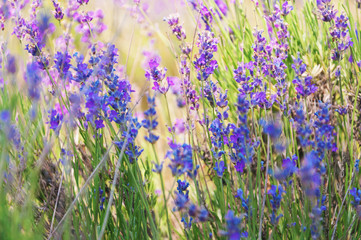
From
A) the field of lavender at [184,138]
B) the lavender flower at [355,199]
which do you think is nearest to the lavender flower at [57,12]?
the field of lavender at [184,138]

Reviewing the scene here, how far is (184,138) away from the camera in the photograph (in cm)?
137

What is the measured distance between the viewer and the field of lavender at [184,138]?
3.21ft

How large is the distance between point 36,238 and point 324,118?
0.80 m

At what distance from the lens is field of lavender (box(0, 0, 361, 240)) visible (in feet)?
3.21

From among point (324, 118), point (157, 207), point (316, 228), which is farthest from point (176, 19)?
point (157, 207)

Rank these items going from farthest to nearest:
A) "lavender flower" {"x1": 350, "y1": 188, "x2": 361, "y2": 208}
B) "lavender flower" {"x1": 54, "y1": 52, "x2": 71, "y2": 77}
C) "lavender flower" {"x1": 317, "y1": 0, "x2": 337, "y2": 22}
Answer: "lavender flower" {"x1": 317, "y1": 0, "x2": 337, "y2": 22} < "lavender flower" {"x1": 54, "y1": 52, "x2": 71, "y2": 77} < "lavender flower" {"x1": 350, "y1": 188, "x2": 361, "y2": 208}

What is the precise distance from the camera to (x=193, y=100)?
1500 mm

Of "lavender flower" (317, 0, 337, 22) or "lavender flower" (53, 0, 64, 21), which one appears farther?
"lavender flower" (53, 0, 64, 21)

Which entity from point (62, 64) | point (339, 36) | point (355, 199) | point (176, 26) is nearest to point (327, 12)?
point (339, 36)

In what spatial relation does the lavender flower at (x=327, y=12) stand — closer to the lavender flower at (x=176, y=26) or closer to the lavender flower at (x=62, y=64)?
the lavender flower at (x=176, y=26)

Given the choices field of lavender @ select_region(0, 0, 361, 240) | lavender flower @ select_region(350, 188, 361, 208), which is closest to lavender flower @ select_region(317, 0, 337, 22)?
field of lavender @ select_region(0, 0, 361, 240)

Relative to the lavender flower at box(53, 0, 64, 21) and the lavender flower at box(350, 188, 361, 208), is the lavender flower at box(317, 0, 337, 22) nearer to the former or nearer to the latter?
the lavender flower at box(350, 188, 361, 208)

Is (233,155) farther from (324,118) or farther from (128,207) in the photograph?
(128,207)

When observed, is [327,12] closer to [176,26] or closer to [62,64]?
[176,26]
